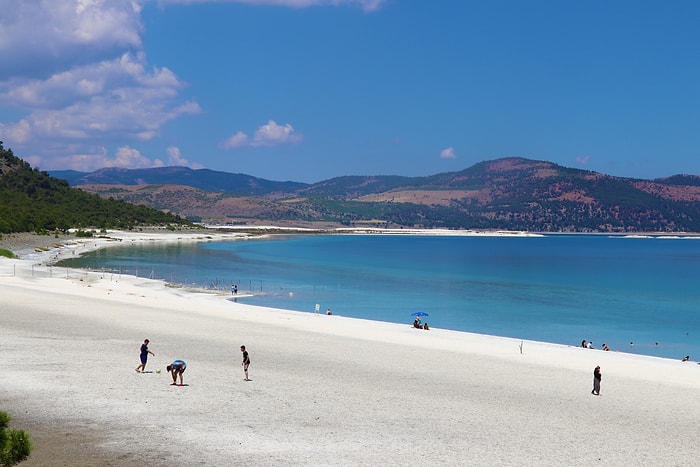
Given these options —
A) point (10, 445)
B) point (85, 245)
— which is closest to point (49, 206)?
point (85, 245)

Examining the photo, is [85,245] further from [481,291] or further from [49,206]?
[481,291]

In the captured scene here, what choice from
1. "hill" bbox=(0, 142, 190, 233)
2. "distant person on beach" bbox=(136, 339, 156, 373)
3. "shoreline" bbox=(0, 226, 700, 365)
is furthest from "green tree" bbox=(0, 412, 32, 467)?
"hill" bbox=(0, 142, 190, 233)

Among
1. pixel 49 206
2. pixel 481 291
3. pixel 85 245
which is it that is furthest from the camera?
pixel 49 206

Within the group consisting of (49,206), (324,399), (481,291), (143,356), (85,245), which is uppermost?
(49,206)

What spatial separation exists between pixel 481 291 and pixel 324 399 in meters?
52.3

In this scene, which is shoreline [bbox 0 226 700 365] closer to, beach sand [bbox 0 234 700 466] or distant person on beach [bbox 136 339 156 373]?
beach sand [bbox 0 234 700 466]

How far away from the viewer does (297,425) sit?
1778cm

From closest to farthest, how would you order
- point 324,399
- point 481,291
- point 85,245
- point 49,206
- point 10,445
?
point 10,445 → point 324,399 → point 481,291 → point 85,245 → point 49,206

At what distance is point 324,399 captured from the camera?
20750mm

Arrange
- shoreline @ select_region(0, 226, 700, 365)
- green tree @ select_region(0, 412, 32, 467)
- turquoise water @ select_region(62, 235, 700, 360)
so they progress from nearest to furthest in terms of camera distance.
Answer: green tree @ select_region(0, 412, 32, 467), turquoise water @ select_region(62, 235, 700, 360), shoreline @ select_region(0, 226, 700, 365)

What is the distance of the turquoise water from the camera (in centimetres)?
4703

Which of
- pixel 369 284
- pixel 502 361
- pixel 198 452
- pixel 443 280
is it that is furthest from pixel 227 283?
pixel 198 452

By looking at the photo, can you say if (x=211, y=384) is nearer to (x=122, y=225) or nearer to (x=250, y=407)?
(x=250, y=407)

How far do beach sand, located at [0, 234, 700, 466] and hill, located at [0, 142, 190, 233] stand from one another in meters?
98.7
